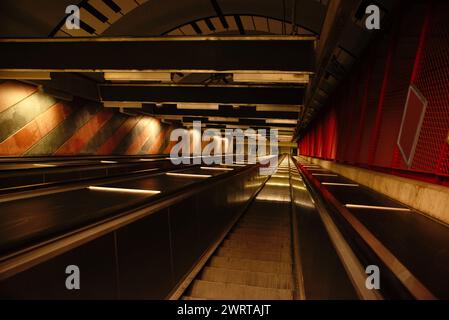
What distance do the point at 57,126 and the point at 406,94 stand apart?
9048 mm

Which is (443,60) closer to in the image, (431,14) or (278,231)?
(431,14)

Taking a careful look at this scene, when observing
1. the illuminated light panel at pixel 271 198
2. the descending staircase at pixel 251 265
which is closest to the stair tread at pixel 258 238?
the descending staircase at pixel 251 265

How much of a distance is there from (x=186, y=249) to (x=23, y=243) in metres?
1.97

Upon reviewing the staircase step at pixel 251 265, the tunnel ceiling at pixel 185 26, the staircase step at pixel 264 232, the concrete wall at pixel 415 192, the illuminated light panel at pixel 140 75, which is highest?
the tunnel ceiling at pixel 185 26

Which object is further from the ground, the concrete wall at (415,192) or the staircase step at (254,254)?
the concrete wall at (415,192)

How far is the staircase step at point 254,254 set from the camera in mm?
3785

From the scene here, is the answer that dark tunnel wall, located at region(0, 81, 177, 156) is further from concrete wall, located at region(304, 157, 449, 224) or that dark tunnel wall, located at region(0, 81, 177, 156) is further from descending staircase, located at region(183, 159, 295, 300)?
concrete wall, located at region(304, 157, 449, 224)

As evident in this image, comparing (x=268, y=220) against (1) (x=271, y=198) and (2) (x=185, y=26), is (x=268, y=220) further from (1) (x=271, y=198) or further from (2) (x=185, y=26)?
(2) (x=185, y=26)

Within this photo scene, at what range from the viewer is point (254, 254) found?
3914 mm

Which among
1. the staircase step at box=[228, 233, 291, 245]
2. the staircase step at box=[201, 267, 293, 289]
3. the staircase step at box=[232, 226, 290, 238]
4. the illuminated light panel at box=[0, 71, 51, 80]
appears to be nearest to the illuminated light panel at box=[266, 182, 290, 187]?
the staircase step at box=[232, 226, 290, 238]

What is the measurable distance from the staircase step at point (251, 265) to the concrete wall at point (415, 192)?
5.33 feet

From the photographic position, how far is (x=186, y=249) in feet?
9.88

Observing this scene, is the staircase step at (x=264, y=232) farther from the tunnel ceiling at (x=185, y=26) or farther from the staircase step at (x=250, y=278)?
the tunnel ceiling at (x=185, y=26)
